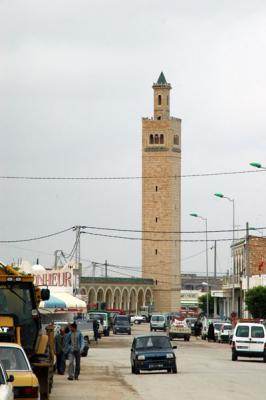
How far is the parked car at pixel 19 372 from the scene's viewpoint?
62.0 feet

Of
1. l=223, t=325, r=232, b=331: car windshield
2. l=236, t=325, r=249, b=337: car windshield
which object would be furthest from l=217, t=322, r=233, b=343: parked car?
l=236, t=325, r=249, b=337: car windshield

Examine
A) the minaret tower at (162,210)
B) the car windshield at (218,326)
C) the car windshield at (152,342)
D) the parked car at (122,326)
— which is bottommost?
the car windshield at (152,342)

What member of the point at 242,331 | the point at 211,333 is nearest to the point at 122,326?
the point at 211,333

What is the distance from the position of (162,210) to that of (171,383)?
156m

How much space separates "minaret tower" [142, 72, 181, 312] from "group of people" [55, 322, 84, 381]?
149 meters

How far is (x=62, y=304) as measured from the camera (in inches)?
1763

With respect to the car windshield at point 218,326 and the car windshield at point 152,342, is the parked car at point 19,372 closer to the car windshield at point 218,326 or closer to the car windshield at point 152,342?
the car windshield at point 152,342

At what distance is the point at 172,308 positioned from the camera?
19650cm

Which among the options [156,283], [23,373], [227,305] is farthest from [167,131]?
[23,373]

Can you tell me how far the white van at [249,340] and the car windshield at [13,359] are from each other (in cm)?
2869

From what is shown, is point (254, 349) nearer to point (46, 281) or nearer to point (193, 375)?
point (193, 375)

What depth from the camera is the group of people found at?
34812 mm

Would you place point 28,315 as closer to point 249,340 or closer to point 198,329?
point 249,340

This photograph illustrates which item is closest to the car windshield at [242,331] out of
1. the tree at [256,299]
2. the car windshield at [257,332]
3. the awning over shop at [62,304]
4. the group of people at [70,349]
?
the car windshield at [257,332]
